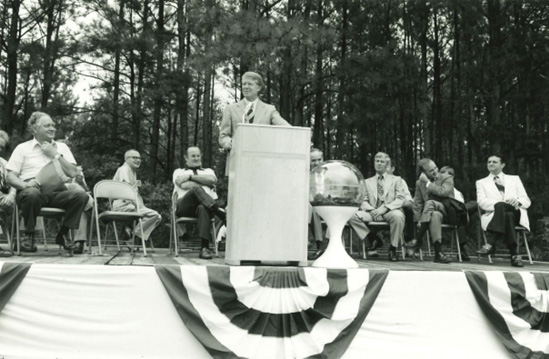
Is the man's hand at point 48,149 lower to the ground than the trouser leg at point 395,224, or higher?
higher

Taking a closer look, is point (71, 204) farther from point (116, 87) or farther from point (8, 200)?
point (116, 87)

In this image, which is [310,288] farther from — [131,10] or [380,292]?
[131,10]

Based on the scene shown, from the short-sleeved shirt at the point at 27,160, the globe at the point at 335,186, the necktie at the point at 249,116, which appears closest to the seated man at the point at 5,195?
the short-sleeved shirt at the point at 27,160

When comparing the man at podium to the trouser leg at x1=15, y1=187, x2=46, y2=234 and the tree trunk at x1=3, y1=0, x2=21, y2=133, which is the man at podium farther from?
the tree trunk at x1=3, y1=0, x2=21, y2=133

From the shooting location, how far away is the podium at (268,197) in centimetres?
343

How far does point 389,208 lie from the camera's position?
5.55 meters

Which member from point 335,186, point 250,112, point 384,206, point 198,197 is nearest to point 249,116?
point 250,112

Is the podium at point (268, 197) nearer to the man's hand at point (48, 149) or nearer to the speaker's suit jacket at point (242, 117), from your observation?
the speaker's suit jacket at point (242, 117)

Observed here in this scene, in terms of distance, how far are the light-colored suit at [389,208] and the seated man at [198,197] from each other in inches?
51.3

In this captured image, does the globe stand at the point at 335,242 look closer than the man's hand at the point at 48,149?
Yes

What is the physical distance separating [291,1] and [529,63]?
202 inches

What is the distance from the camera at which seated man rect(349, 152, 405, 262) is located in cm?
543

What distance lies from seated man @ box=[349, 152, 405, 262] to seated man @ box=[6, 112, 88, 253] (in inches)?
98.1

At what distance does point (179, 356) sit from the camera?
124 inches
